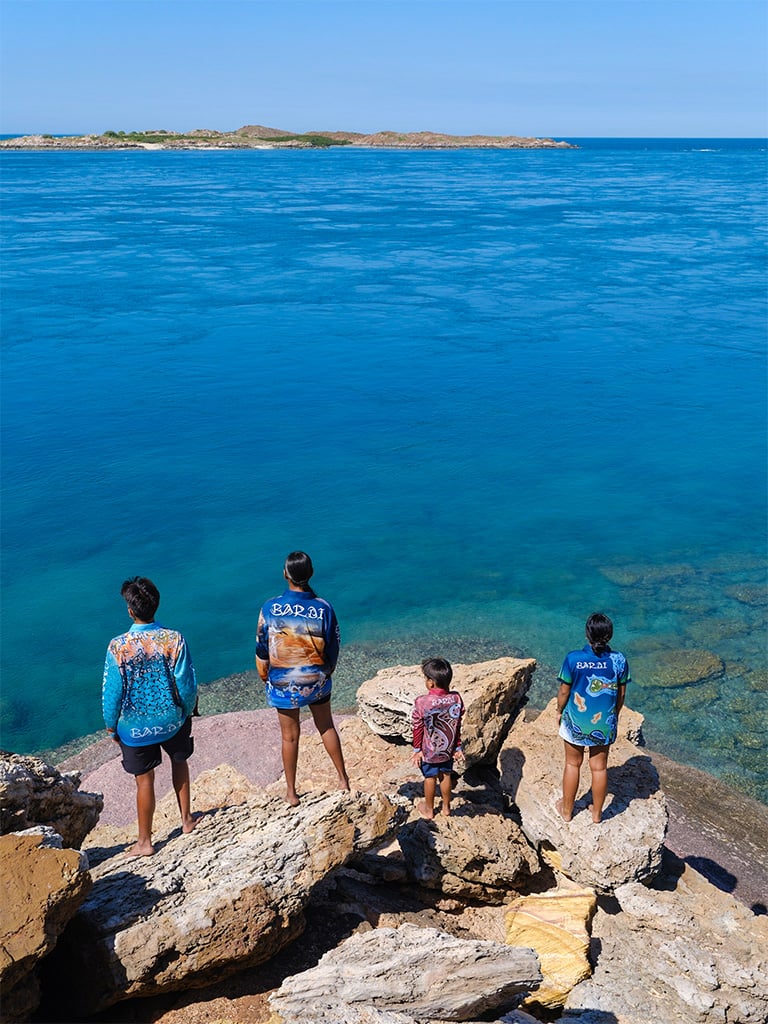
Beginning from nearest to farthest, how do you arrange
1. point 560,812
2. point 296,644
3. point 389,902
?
point 296,644 → point 389,902 → point 560,812

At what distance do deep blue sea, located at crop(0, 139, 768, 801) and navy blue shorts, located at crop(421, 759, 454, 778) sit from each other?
6.43m

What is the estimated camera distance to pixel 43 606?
59.4 feet

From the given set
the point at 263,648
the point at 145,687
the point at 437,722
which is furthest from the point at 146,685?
the point at 437,722

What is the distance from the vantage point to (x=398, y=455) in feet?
86.6

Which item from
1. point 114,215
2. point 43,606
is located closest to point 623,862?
point 43,606

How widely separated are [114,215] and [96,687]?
61.9 m

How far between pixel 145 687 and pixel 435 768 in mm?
2745

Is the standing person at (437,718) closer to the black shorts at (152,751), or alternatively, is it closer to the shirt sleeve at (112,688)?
the black shorts at (152,751)

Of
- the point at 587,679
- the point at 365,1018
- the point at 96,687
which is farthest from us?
the point at 96,687

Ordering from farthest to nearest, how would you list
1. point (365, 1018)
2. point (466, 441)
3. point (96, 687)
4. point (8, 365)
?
point (8, 365), point (466, 441), point (96, 687), point (365, 1018)

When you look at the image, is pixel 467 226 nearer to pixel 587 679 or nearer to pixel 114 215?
pixel 114 215

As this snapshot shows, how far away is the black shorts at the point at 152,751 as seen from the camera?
6473 millimetres

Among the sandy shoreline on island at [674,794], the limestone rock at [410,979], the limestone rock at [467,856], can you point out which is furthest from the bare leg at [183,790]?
the sandy shoreline on island at [674,794]

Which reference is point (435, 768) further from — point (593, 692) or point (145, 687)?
point (145, 687)
